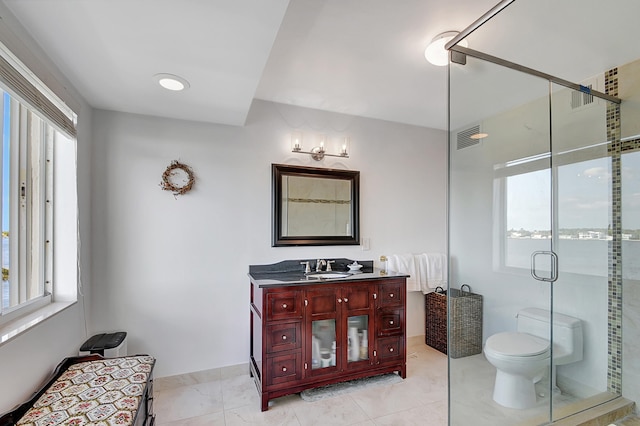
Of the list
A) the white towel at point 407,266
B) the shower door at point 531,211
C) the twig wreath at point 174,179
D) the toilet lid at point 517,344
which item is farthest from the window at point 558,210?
the twig wreath at point 174,179

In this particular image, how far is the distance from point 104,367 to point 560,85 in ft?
11.6

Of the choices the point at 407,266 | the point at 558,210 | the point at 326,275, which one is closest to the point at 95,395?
the point at 326,275

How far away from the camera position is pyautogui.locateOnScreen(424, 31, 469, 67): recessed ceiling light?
1767mm

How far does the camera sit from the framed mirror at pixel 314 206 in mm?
2736

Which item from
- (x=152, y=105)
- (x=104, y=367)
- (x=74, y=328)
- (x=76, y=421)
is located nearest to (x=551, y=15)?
(x=152, y=105)

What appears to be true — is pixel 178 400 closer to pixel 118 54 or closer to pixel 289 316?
pixel 289 316

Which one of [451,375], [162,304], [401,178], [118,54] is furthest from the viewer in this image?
[401,178]

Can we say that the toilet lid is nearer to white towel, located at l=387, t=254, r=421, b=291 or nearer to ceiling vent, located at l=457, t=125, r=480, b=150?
white towel, located at l=387, t=254, r=421, b=291

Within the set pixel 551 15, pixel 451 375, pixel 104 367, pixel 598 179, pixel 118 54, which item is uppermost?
pixel 551 15

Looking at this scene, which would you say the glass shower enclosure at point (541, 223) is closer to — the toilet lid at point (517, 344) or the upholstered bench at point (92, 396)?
the toilet lid at point (517, 344)

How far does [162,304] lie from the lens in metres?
2.42

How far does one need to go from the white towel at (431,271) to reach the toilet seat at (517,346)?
1.12m

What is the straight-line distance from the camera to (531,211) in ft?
7.07

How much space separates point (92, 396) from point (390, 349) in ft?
6.79
